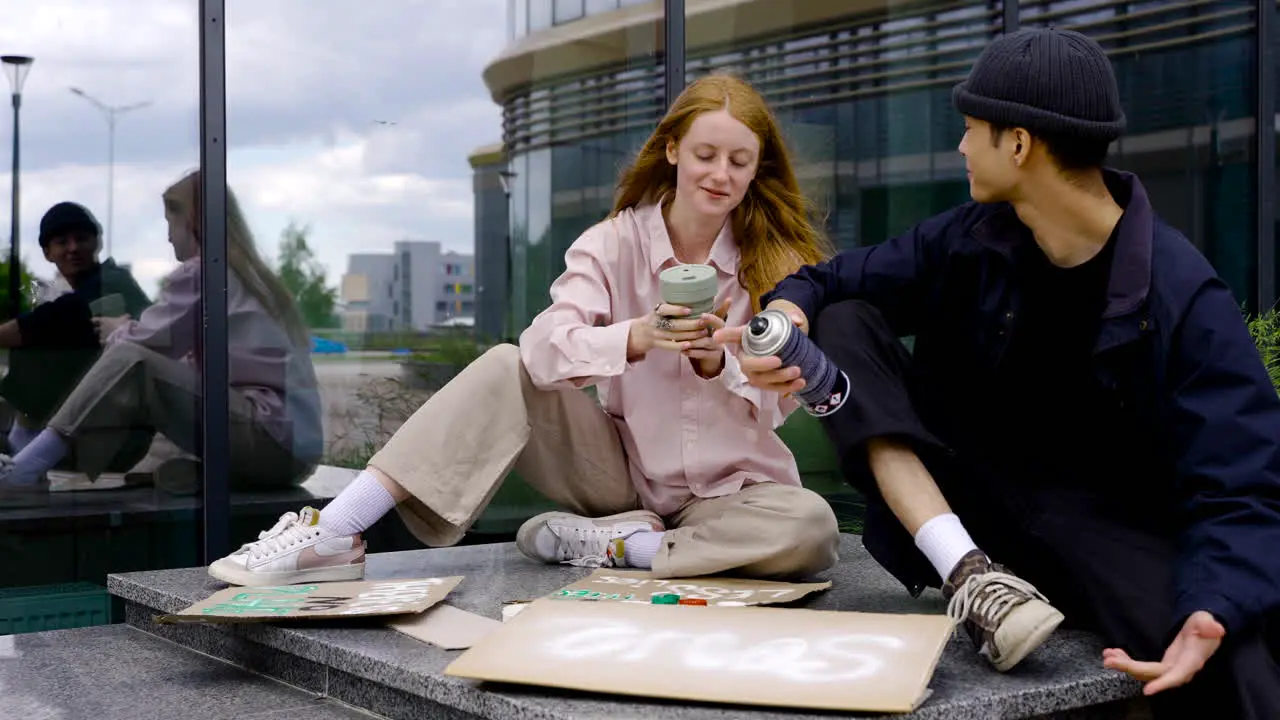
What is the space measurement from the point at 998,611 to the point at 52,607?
2628mm

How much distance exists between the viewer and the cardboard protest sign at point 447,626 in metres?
2.34

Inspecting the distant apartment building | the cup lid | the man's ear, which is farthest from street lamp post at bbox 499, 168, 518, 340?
the man's ear

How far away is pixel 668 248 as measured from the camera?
119 inches

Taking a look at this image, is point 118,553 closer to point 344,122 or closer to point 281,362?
point 281,362

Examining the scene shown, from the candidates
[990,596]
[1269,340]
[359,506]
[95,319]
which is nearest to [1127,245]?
[990,596]

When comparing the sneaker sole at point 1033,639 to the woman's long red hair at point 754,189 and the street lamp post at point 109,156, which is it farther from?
the street lamp post at point 109,156

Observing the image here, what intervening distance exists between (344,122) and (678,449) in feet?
5.56

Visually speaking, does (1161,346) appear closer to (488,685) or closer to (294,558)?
(488,685)

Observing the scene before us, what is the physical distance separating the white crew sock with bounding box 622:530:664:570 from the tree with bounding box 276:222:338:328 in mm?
1402

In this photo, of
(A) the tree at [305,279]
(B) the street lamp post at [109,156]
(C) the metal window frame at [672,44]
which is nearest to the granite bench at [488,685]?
(A) the tree at [305,279]

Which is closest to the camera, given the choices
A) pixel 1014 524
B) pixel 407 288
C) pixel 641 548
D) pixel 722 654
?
pixel 722 654

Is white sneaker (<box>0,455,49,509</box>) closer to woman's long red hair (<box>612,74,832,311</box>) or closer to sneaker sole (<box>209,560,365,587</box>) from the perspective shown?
sneaker sole (<box>209,560,365,587</box>)

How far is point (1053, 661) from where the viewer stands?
7.09ft

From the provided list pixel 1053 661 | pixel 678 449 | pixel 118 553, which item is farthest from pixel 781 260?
pixel 118 553
